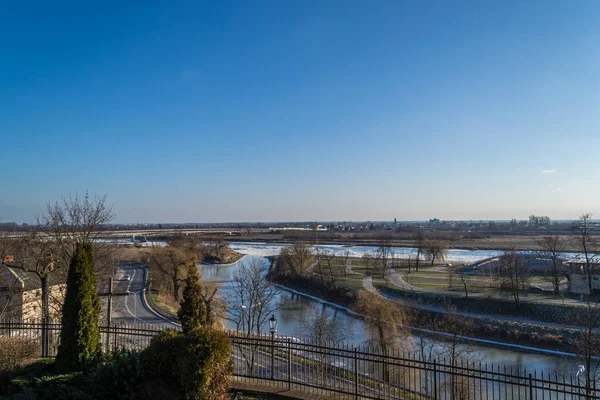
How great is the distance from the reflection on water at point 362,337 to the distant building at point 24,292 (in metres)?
13.7

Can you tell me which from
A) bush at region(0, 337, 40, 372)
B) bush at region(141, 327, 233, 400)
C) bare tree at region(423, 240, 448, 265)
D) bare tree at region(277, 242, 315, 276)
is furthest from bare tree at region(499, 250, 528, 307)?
bush at region(0, 337, 40, 372)

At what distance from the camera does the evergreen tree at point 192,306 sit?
Answer: 10.4m

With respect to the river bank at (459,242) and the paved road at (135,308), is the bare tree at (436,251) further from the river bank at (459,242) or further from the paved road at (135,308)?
the paved road at (135,308)

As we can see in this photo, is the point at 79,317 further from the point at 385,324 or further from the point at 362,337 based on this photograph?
the point at 362,337

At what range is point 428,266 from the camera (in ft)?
225

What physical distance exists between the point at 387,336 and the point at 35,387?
21000mm

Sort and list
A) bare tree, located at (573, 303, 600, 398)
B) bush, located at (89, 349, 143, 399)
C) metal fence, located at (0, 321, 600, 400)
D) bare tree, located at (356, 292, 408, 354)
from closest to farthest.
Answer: metal fence, located at (0, 321, 600, 400)
bush, located at (89, 349, 143, 399)
bare tree, located at (573, 303, 600, 398)
bare tree, located at (356, 292, 408, 354)

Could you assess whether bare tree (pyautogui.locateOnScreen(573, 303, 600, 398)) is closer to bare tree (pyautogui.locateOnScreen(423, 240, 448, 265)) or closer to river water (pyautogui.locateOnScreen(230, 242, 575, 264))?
bare tree (pyautogui.locateOnScreen(423, 240, 448, 265))

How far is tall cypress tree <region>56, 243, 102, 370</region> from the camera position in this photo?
31.5 ft

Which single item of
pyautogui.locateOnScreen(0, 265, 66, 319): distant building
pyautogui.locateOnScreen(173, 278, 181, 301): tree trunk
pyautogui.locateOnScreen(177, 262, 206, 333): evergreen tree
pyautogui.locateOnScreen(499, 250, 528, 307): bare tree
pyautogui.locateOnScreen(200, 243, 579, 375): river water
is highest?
pyautogui.locateOnScreen(177, 262, 206, 333): evergreen tree

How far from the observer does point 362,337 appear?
94.5 feet

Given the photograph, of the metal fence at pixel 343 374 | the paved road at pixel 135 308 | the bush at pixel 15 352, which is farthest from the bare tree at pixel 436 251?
the bush at pixel 15 352

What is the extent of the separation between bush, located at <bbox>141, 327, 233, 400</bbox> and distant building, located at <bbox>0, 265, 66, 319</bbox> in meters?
19.0

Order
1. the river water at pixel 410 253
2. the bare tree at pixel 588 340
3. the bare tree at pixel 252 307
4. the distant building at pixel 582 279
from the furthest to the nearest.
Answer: the river water at pixel 410 253, the distant building at pixel 582 279, the bare tree at pixel 252 307, the bare tree at pixel 588 340
